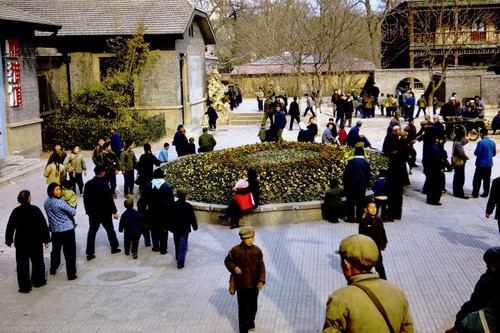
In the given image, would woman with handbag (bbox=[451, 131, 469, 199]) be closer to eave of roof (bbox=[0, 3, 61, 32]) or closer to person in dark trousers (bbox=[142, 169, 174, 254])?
person in dark trousers (bbox=[142, 169, 174, 254])

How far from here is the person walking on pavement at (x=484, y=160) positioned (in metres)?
16.3

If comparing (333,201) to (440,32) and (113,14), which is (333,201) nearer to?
(113,14)

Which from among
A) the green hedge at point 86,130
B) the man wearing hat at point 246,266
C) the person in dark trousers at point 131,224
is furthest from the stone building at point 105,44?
the man wearing hat at point 246,266

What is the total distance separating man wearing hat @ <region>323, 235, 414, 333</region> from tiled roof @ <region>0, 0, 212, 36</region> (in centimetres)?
2604

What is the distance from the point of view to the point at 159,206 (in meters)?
12.4

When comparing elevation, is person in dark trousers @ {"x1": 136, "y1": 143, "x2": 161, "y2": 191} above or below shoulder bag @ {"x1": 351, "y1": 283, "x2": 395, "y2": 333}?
below

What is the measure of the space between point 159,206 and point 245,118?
26.1 m

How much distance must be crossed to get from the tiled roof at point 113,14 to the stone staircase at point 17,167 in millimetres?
8620

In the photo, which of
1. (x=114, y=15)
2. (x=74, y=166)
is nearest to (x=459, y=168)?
(x=74, y=166)

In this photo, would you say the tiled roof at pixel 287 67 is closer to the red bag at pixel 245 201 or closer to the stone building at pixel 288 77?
the stone building at pixel 288 77

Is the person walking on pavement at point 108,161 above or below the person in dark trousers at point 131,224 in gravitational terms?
above

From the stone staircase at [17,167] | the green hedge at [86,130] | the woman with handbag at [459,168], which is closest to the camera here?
the woman with handbag at [459,168]

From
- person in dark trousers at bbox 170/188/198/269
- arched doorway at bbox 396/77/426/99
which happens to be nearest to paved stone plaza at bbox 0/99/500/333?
person in dark trousers at bbox 170/188/198/269

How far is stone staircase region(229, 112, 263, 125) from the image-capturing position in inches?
1491
